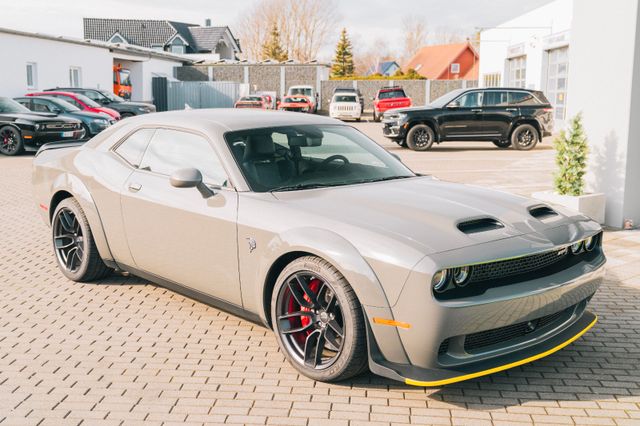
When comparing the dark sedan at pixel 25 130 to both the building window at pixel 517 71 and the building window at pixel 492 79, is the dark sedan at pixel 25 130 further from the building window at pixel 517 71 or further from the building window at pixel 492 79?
the building window at pixel 492 79

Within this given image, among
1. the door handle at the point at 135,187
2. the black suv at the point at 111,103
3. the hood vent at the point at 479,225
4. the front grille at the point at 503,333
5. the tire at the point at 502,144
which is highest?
the black suv at the point at 111,103

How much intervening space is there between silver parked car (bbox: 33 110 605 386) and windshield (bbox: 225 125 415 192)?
1cm

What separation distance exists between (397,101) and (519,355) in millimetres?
34628

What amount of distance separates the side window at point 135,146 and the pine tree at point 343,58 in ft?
280

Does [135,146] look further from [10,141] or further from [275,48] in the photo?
[275,48]

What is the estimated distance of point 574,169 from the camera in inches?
341

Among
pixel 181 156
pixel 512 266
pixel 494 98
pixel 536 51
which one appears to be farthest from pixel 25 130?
pixel 536 51

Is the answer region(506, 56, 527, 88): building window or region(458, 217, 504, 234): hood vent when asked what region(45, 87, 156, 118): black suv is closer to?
region(506, 56, 527, 88): building window

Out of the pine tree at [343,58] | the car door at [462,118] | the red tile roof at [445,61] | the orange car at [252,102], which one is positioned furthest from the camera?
the pine tree at [343,58]

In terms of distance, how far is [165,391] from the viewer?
4.02 metres

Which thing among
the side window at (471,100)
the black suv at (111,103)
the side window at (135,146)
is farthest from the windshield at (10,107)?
the side window at (135,146)

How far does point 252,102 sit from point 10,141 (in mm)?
20905

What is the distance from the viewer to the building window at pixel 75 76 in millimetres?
A: 35344

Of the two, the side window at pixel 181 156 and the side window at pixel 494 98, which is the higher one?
the side window at pixel 494 98
